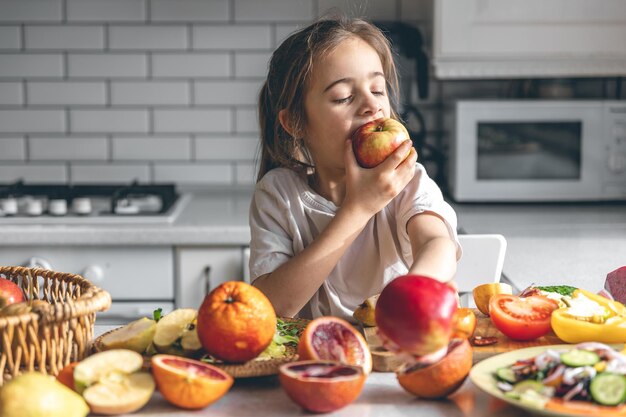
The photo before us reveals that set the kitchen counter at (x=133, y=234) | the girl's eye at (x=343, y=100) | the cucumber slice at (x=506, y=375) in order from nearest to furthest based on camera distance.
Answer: the cucumber slice at (x=506, y=375)
the girl's eye at (x=343, y=100)
the kitchen counter at (x=133, y=234)

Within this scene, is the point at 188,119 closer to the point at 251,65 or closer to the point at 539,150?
the point at 251,65

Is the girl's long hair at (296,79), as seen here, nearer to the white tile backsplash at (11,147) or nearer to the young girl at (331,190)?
the young girl at (331,190)

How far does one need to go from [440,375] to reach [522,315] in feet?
0.80

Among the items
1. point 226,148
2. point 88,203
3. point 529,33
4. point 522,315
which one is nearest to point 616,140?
point 529,33

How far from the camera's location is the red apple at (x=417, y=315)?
0.87 metres

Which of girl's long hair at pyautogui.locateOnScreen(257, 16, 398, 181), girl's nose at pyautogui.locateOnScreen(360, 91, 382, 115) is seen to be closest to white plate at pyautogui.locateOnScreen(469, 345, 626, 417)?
girl's nose at pyautogui.locateOnScreen(360, 91, 382, 115)

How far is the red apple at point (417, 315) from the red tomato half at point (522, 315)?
0.85 feet

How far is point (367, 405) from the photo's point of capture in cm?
96

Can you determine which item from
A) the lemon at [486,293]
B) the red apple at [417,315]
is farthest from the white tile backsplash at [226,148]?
the red apple at [417,315]

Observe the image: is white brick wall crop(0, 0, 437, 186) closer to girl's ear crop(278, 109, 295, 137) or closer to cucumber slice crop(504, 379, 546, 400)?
girl's ear crop(278, 109, 295, 137)

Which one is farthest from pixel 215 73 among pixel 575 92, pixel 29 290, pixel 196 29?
pixel 29 290

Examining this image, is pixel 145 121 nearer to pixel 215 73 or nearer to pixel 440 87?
pixel 215 73

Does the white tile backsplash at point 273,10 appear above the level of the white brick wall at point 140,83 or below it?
above

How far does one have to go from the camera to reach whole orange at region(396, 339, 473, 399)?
3.08 ft
